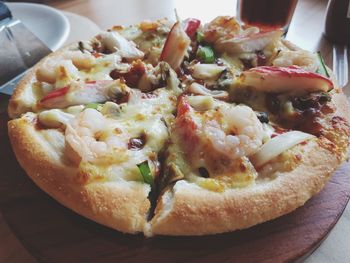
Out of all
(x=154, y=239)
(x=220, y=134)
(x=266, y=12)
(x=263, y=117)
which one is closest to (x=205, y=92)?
(x=263, y=117)

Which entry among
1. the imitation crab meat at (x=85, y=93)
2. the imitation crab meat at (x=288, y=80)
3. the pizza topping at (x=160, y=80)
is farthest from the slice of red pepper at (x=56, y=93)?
the imitation crab meat at (x=288, y=80)

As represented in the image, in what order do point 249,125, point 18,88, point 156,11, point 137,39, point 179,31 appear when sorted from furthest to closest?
1. point 156,11
2. point 137,39
3. point 179,31
4. point 18,88
5. point 249,125

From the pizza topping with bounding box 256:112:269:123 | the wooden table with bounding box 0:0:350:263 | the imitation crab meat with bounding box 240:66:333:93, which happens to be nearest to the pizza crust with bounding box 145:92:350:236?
the pizza topping with bounding box 256:112:269:123

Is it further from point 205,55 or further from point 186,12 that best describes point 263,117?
point 186,12

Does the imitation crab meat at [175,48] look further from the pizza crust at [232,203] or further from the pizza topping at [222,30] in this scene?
the pizza crust at [232,203]

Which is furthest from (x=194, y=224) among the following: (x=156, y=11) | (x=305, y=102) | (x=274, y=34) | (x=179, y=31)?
(x=156, y=11)

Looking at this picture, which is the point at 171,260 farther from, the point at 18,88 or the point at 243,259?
the point at 18,88

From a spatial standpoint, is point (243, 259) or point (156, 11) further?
point (156, 11)
